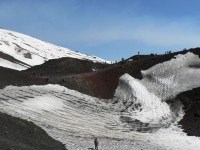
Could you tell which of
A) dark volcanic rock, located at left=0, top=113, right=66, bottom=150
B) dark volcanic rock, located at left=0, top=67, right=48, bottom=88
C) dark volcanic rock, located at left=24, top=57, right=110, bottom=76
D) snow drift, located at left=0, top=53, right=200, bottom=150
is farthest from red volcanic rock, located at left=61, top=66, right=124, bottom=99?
dark volcanic rock, located at left=24, top=57, right=110, bottom=76

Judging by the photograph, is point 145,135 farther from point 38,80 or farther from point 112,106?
point 38,80

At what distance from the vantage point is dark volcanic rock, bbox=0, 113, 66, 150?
958 inches

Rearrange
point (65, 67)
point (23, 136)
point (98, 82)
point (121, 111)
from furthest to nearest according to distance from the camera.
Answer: point (65, 67) < point (98, 82) < point (121, 111) < point (23, 136)

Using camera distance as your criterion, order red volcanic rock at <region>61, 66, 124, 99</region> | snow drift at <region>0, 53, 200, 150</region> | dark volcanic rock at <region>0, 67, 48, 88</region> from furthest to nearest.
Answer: red volcanic rock at <region>61, 66, 124, 99</region>
dark volcanic rock at <region>0, 67, 48, 88</region>
snow drift at <region>0, 53, 200, 150</region>

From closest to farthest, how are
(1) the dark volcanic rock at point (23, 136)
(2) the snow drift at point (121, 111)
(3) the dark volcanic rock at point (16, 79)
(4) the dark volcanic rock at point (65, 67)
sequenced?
1. (1) the dark volcanic rock at point (23, 136)
2. (2) the snow drift at point (121, 111)
3. (3) the dark volcanic rock at point (16, 79)
4. (4) the dark volcanic rock at point (65, 67)

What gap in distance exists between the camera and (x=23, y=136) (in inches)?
1073

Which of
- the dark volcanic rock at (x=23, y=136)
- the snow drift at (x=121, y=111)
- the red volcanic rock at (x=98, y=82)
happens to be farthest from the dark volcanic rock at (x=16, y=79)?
the dark volcanic rock at (x=23, y=136)

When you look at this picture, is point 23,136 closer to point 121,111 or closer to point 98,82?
point 121,111

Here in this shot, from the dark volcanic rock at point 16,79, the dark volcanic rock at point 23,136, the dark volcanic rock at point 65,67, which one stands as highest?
the dark volcanic rock at point 65,67

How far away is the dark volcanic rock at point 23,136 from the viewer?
24.3 metres

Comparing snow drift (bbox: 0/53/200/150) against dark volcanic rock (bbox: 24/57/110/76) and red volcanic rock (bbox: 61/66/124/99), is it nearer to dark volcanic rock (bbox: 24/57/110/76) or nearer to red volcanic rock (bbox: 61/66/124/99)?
red volcanic rock (bbox: 61/66/124/99)

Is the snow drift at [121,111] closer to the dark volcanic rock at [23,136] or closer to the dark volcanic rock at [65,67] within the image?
the dark volcanic rock at [23,136]

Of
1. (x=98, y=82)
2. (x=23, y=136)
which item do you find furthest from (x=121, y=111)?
(x=23, y=136)

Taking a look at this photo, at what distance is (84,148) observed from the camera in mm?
29281
